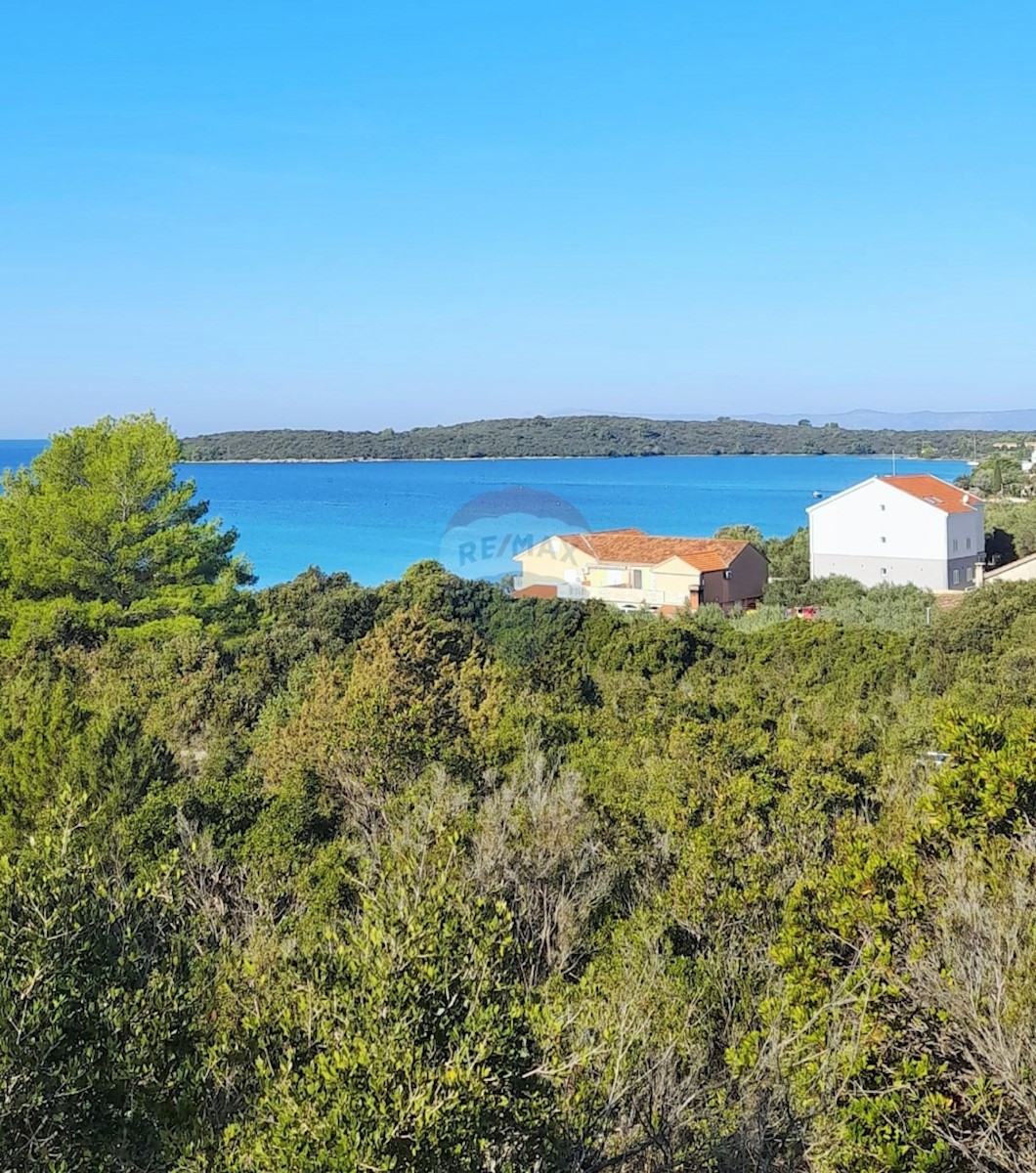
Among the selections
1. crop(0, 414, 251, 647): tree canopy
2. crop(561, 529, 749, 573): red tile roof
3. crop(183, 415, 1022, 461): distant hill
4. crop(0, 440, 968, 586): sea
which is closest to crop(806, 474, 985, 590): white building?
crop(561, 529, 749, 573): red tile roof

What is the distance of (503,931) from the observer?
4.76 meters

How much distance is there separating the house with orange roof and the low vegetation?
69.7 ft

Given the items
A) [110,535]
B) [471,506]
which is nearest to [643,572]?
[471,506]

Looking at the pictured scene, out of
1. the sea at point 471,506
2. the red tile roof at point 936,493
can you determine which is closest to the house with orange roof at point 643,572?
the sea at point 471,506

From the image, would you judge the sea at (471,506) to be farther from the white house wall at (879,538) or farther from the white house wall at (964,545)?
the white house wall at (964,545)

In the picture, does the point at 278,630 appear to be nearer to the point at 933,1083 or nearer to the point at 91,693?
the point at 91,693

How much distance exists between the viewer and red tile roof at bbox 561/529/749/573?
41219mm

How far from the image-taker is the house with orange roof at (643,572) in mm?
40438

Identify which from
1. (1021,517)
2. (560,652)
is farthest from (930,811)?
(1021,517)

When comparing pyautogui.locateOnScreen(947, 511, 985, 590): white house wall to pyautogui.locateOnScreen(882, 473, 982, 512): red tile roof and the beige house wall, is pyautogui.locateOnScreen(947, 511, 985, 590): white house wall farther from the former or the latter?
the beige house wall

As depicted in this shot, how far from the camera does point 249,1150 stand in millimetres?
3859

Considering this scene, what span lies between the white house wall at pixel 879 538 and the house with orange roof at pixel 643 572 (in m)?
3.49

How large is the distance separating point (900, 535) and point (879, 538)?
0.96 meters

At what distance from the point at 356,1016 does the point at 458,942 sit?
48 centimetres
